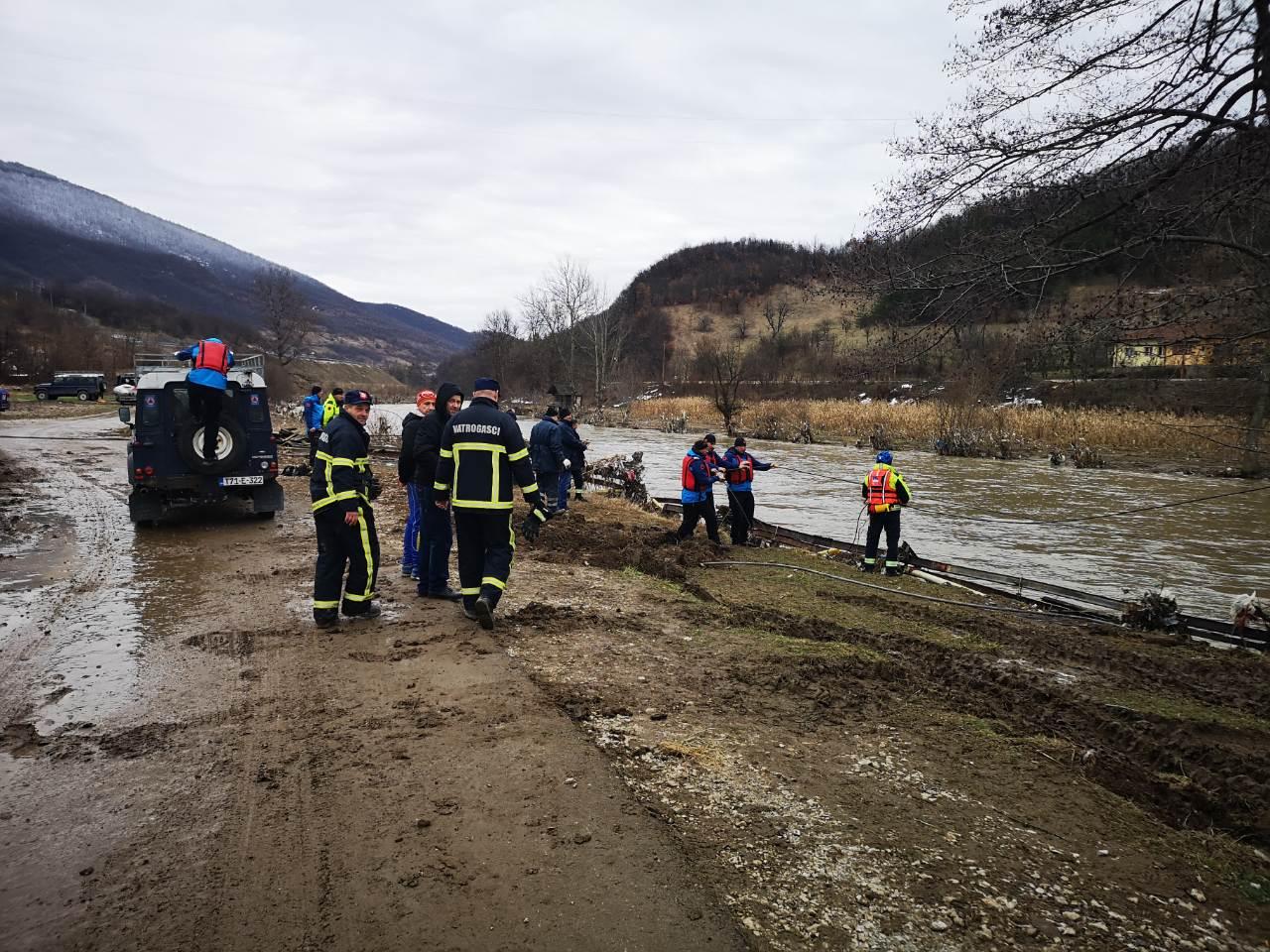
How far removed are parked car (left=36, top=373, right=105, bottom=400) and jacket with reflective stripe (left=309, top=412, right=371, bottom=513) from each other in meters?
51.1

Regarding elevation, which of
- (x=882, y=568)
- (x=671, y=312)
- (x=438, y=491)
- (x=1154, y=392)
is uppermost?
(x=671, y=312)

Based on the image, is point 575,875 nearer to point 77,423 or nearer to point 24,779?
point 24,779

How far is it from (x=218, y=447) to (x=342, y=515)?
578 cm

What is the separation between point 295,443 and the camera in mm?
23453

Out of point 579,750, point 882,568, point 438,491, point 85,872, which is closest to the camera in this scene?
point 85,872

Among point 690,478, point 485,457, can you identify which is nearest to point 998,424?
point 690,478

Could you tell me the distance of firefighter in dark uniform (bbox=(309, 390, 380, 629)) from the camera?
6203 millimetres

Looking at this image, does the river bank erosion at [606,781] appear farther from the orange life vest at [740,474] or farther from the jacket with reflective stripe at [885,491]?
the orange life vest at [740,474]

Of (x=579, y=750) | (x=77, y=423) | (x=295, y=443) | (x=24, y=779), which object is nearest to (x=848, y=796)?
(x=579, y=750)

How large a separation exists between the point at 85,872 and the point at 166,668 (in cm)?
257

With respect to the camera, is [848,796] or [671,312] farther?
[671,312]

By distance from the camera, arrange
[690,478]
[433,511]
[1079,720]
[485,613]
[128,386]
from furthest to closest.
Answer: [128,386] < [690,478] < [433,511] < [485,613] < [1079,720]

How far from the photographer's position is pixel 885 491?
10.2 m

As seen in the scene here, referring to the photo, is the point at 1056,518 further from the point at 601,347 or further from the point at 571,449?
the point at 601,347
